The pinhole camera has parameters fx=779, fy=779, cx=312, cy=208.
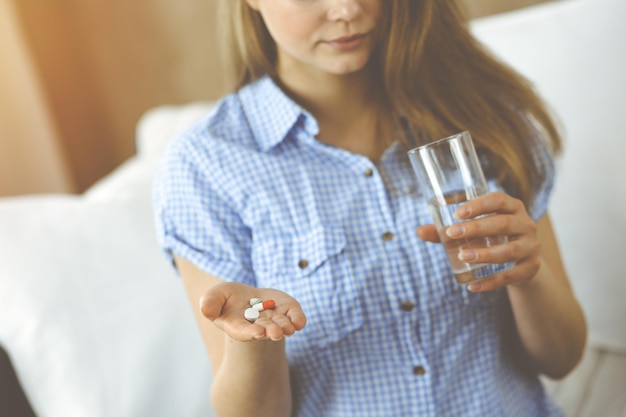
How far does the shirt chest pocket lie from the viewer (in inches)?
41.8

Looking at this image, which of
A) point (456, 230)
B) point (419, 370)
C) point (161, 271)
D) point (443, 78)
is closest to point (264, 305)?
point (456, 230)

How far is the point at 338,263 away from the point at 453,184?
226 millimetres

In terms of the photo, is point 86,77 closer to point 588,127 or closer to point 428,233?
point 588,127

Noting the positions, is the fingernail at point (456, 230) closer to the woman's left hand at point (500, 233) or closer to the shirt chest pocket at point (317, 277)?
the woman's left hand at point (500, 233)

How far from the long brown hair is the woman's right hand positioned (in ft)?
1.45

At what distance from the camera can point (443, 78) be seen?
1.20 metres

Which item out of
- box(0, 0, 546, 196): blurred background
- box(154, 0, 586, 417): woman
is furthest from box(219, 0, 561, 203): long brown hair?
→ box(0, 0, 546, 196): blurred background

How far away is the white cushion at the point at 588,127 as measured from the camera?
1428 millimetres

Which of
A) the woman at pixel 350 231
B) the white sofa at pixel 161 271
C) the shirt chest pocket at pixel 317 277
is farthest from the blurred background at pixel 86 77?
the shirt chest pocket at pixel 317 277

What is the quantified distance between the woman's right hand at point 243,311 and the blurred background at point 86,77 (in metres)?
1.59

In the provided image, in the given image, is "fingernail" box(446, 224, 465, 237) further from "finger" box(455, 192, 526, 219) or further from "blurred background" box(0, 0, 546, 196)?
"blurred background" box(0, 0, 546, 196)

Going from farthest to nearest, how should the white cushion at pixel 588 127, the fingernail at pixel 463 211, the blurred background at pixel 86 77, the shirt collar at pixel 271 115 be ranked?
the blurred background at pixel 86 77 < the white cushion at pixel 588 127 < the shirt collar at pixel 271 115 < the fingernail at pixel 463 211

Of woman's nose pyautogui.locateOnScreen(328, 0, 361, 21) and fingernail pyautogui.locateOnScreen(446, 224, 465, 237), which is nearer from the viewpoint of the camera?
fingernail pyautogui.locateOnScreen(446, 224, 465, 237)

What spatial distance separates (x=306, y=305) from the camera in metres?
1.07
